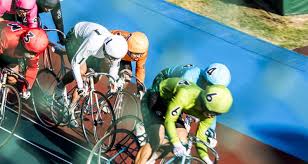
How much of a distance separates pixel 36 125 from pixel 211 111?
3.67 m

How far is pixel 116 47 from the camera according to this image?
6938 millimetres

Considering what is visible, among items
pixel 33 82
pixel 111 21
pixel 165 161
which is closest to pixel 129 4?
pixel 111 21

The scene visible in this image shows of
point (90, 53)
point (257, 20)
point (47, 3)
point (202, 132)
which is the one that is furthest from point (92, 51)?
point (257, 20)

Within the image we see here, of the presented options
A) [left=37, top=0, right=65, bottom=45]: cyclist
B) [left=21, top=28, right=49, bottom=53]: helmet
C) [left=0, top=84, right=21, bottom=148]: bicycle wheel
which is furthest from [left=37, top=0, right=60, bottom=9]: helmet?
[left=0, top=84, right=21, bottom=148]: bicycle wheel

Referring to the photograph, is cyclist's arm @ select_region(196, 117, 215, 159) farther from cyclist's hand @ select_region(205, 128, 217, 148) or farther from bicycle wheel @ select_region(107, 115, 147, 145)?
bicycle wheel @ select_region(107, 115, 147, 145)

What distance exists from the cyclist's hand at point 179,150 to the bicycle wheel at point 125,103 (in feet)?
5.73

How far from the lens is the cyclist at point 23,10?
7.96 meters

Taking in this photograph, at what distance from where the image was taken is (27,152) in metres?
8.01

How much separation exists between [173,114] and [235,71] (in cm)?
322

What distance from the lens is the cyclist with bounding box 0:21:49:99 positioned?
7348mm

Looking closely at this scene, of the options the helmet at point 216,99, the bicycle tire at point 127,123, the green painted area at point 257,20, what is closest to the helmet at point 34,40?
the bicycle tire at point 127,123

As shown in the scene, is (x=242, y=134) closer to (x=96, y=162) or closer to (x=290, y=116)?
(x=290, y=116)

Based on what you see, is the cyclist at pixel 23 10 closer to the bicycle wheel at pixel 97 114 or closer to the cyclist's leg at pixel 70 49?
the cyclist's leg at pixel 70 49

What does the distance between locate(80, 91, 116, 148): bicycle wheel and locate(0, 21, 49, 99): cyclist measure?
916 mm
